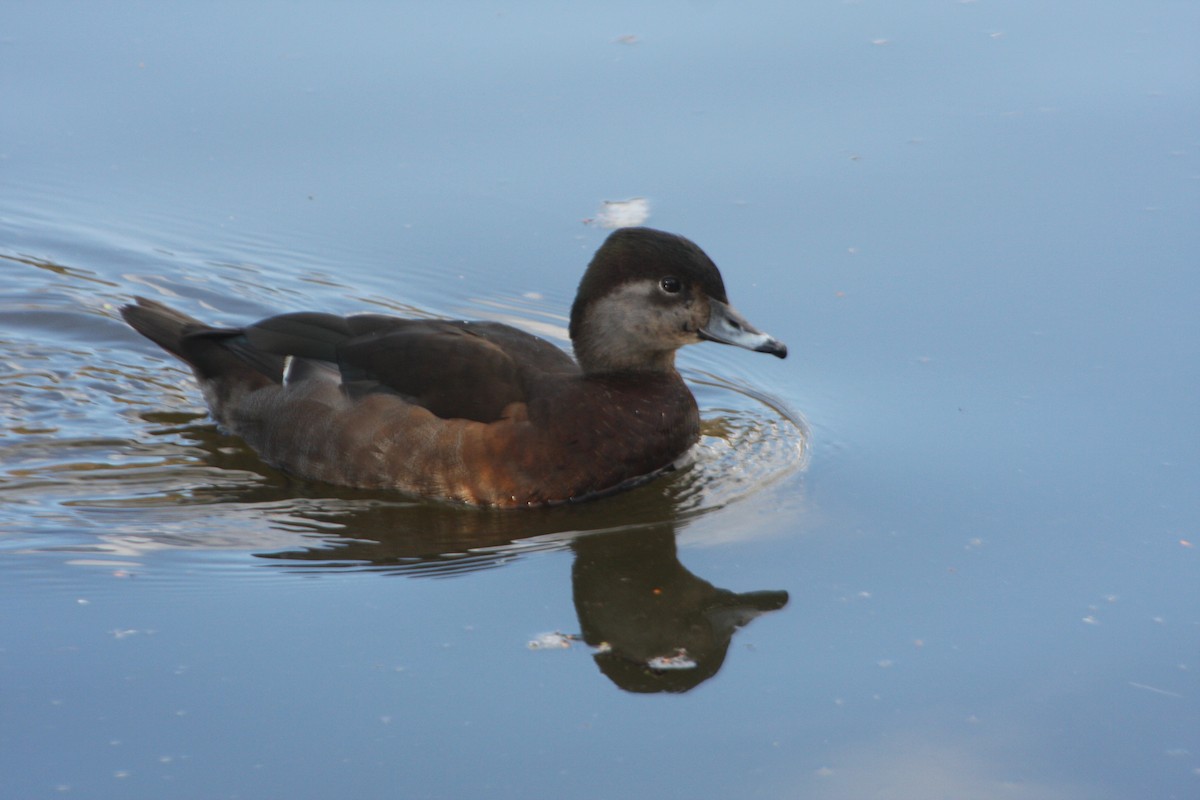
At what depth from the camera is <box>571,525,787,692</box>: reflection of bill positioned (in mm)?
5191

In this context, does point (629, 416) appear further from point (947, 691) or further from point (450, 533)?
point (947, 691)

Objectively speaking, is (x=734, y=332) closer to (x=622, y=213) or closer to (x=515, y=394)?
(x=515, y=394)

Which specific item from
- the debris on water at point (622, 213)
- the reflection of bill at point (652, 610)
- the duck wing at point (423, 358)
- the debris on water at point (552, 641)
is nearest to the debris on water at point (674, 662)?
the reflection of bill at point (652, 610)

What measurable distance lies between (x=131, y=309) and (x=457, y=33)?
132 inches

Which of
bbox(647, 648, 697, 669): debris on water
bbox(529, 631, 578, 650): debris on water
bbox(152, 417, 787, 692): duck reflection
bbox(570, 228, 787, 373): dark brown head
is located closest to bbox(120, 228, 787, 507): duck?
bbox(570, 228, 787, 373): dark brown head

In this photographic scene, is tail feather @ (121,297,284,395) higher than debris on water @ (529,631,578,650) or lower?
higher

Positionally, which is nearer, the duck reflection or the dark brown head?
the duck reflection

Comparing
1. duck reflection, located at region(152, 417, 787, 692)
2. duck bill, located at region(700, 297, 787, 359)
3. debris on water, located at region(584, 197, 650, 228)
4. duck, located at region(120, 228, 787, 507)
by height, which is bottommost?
duck reflection, located at region(152, 417, 787, 692)

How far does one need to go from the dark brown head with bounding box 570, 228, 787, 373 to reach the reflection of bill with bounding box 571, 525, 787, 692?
3.12ft

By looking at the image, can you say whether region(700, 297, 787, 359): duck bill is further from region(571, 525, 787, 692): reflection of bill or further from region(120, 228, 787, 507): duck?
region(571, 525, 787, 692): reflection of bill

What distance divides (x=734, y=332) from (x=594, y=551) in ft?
3.99

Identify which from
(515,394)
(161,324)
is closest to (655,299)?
(515,394)

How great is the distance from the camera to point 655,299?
21.7 ft

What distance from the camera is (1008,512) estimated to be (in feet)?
20.0
